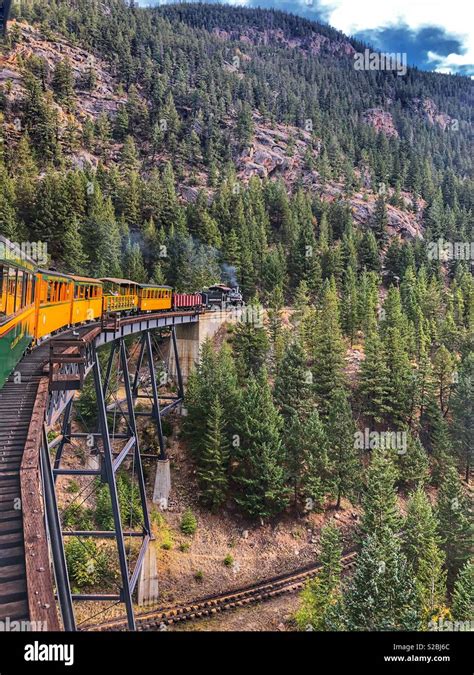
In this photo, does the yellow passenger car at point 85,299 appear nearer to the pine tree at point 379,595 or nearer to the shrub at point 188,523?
the shrub at point 188,523

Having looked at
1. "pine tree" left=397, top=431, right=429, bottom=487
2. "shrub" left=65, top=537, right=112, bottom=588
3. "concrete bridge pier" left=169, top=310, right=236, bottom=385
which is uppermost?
"concrete bridge pier" left=169, top=310, right=236, bottom=385

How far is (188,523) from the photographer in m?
27.2

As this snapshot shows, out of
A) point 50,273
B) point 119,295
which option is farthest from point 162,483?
point 50,273

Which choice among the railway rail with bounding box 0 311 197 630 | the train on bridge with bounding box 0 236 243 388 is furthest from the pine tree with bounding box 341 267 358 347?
the railway rail with bounding box 0 311 197 630

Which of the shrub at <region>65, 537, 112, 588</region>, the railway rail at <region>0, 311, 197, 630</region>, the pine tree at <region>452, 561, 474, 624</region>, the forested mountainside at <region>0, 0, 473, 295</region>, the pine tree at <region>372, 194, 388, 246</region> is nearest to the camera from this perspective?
the railway rail at <region>0, 311, 197, 630</region>

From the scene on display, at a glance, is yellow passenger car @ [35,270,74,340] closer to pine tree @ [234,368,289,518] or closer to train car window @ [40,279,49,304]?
train car window @ [40,279,49,304]

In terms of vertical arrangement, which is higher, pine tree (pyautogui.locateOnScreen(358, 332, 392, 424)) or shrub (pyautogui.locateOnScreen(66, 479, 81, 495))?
pine tree (pyautogui.locateOnScreen(358, 332, 392, 424))

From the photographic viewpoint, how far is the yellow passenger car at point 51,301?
1423cm

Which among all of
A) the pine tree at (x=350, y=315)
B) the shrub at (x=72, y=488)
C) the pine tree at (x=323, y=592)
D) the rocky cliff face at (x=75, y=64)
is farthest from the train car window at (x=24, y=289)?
the rocky cliff face at (x=75, y=64)

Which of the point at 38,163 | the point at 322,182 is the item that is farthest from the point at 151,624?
the point at 322,182

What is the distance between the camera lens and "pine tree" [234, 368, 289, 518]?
91.5 ft

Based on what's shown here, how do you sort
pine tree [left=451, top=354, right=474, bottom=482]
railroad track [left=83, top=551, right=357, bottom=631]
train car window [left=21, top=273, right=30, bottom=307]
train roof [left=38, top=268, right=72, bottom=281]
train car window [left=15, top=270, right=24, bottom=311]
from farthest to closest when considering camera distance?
pine tree [left=451, top=354, right=474, bottom=482] → railroad track [left=83, top=551, right=357, bottom=631] → train roof [left=38, top=268, right=72, bottom=281] → train car window [left=21, top=273, right=30, bottom=307] → train car window [left=15, top=270, right=24, bottom=311]

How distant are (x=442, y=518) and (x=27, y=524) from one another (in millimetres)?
27709

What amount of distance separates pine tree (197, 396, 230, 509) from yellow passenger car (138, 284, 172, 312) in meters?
9.28
